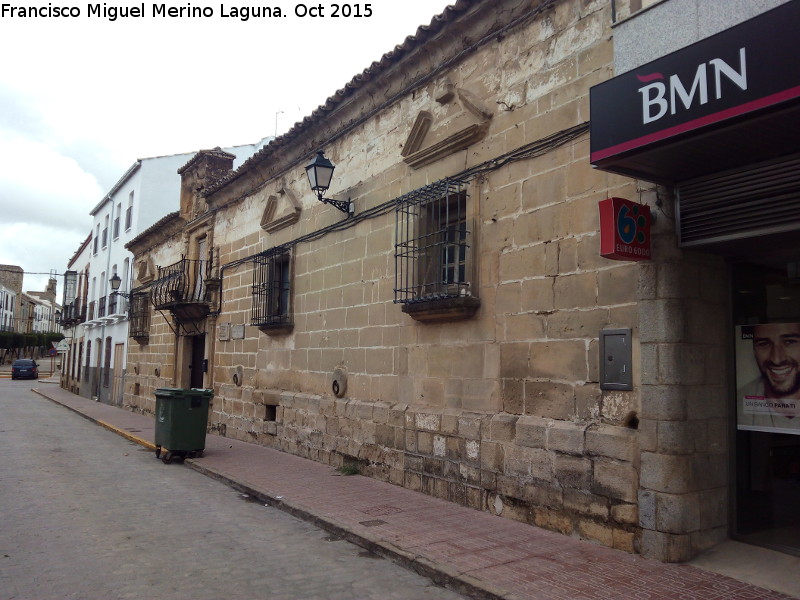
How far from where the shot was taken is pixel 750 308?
4.90 meters

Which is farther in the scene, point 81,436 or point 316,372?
point 81,436

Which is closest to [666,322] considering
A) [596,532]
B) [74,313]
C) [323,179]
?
[596,532]

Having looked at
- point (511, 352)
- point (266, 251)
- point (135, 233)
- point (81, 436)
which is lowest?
point (81, 436)

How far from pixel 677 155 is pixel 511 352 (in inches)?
96.2

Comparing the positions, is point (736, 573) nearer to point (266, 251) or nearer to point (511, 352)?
point (511, 352)

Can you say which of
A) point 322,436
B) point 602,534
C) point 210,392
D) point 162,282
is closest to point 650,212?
point 602,534

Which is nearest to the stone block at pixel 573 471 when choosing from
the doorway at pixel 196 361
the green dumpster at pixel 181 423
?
the green dumpster at pixel 181 423

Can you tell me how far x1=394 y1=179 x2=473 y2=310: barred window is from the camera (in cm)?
680

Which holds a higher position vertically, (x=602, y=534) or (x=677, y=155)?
(x=677, y=155)

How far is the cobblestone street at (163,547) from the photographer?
4.12 m

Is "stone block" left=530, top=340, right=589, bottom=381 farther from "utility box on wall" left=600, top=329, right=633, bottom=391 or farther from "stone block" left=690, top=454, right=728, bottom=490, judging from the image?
"stone block" left=690, top=454, right=728, bottom=490

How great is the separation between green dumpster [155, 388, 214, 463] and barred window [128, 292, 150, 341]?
29.9ft

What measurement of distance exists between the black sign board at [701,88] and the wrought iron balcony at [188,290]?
427 inches

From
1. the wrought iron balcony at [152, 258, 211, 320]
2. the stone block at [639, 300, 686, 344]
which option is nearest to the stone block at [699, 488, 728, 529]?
the stone block at [639, 300, 686, 344]
